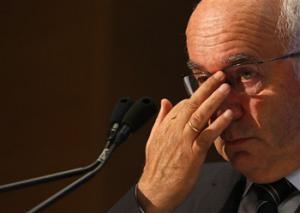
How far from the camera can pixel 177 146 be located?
65.8 inches

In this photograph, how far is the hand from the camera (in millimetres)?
1595

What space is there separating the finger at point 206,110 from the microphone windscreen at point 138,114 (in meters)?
0.12

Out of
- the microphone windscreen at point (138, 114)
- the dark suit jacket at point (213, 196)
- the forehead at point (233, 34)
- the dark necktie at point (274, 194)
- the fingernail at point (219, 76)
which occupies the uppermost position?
the forehead at point (233, 34)

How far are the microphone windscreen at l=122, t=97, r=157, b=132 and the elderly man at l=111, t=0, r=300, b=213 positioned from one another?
13cm

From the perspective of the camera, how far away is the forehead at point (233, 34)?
5.22 ft

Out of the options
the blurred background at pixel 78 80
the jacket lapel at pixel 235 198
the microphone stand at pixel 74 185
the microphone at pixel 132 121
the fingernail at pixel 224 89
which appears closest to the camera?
the microphone stand at pixel 74 185

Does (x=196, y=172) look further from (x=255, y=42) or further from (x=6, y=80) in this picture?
(x=6, y=80)

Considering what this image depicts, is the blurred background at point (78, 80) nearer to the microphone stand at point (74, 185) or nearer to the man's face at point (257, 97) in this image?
the man's face at point (257, 97)

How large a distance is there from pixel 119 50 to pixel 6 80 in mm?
472

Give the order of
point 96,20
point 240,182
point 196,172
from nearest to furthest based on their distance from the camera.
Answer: point 196,172, point 240,182, point 96,20

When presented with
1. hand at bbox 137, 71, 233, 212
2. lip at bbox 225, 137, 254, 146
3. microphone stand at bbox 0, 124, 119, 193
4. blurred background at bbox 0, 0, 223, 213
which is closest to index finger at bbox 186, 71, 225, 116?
hand at bbox 137, 71, 233, 212

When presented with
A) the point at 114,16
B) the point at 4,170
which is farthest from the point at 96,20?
the point at 4,170

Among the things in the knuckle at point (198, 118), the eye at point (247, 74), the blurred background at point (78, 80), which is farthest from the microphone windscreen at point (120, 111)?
the blurred background at point (78, 80)

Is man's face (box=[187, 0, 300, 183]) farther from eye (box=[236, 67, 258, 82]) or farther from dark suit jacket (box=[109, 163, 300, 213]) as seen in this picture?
dark suit jacket (box=[109, 163, 300, 213])
